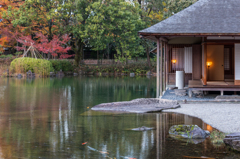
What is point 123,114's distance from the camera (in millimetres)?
12312

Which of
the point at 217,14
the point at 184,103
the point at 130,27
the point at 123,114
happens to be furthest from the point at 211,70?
the point at 130,27

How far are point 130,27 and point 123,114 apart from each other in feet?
93.5

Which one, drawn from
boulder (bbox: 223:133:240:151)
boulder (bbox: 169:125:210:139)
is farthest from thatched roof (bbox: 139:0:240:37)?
boulder (bbox: 223:133:240:151)

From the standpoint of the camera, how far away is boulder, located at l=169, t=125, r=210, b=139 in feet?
27.8

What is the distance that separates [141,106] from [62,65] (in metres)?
32.2

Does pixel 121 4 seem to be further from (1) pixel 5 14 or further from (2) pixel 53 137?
(2) pixel 53 137

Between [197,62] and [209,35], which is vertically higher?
[209,35]

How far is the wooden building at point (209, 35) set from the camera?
50.6 ft

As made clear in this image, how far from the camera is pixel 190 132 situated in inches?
338

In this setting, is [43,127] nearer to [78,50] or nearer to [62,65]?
[62,65]

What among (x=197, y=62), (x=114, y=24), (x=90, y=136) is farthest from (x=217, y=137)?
(x=114, y=24)

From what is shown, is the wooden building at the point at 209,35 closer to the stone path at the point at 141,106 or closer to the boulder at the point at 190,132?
the stone path at the point at 141,106

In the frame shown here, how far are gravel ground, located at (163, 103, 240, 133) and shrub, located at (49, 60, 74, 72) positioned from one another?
31.0 meters

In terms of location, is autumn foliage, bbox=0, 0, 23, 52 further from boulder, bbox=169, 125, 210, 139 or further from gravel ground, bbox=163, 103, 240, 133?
boulder, bbox=169, 125, 210, 139
